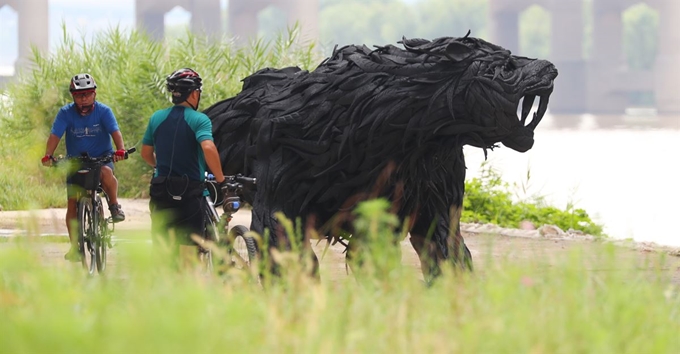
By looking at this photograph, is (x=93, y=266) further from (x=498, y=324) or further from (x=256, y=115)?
(x=498, y=324)

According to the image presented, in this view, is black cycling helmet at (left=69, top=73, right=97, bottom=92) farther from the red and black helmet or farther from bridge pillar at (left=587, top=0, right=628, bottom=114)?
bridge pillar at (left=587, top=0, right=628, bottom=114)

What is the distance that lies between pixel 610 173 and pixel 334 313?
2115cm

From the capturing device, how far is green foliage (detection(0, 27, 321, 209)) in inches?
568

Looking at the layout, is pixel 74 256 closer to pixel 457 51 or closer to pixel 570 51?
pixel 457 51

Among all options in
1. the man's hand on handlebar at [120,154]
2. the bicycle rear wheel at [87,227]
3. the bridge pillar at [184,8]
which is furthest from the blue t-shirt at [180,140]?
the bridge pillar at [184,8]

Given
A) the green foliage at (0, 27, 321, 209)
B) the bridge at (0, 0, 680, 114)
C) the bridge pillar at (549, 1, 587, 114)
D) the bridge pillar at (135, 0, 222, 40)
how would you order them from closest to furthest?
1. the green foliage at (0, 27, 321, 209)
2. the bridge pillar at (135, 0, 222, 40)
3. the bridge at (0, 0, 680, 114)
4. the bridge pillar at (549, 1, 587, 114)

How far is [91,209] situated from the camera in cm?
830

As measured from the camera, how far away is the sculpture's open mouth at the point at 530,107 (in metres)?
6.02

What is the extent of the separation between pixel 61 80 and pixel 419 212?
33.4ft

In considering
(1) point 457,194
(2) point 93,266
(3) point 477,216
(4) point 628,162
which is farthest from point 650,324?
(4) point 628,162

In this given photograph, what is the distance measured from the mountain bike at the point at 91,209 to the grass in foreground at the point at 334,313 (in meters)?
3.22

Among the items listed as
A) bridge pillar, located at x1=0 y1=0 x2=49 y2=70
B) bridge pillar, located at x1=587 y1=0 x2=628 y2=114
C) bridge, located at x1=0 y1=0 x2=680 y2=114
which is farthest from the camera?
bridge pillar, located at x1=587 y1=0 x2=628 y2=114

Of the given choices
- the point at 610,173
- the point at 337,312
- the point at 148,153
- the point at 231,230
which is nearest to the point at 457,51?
the point at 231,230

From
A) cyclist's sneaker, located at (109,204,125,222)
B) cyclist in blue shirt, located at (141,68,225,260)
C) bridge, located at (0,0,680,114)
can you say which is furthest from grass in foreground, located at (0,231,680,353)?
bridge, located at (0,0,680,114)
